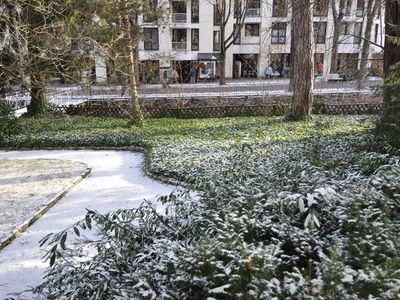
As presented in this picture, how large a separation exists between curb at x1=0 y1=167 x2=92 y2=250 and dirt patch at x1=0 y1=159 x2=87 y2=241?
5 centimetres

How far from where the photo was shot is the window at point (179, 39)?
31.0 metres

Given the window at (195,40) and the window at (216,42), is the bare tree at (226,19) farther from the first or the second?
the window at (195,40)

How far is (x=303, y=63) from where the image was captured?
11609mm

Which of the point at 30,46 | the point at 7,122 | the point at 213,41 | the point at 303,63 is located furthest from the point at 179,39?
the point at 30,46

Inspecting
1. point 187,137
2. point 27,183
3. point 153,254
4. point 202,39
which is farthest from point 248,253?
point 202,39

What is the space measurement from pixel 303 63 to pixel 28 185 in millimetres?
8787

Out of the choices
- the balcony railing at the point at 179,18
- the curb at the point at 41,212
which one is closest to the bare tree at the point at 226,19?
the balcony railing at the point at 179,18

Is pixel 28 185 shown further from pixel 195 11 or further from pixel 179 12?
pixel 195 11

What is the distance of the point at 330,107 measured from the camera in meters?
14.1

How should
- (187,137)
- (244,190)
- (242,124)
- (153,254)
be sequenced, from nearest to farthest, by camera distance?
(153,254) → (244,190) → (187,137) → (242,124)

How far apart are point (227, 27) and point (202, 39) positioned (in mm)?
2606

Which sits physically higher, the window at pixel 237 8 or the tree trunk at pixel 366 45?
the window at pixel 237 8

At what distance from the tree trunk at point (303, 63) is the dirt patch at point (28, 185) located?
23.7 feet

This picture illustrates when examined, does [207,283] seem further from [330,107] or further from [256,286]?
[330,107]
